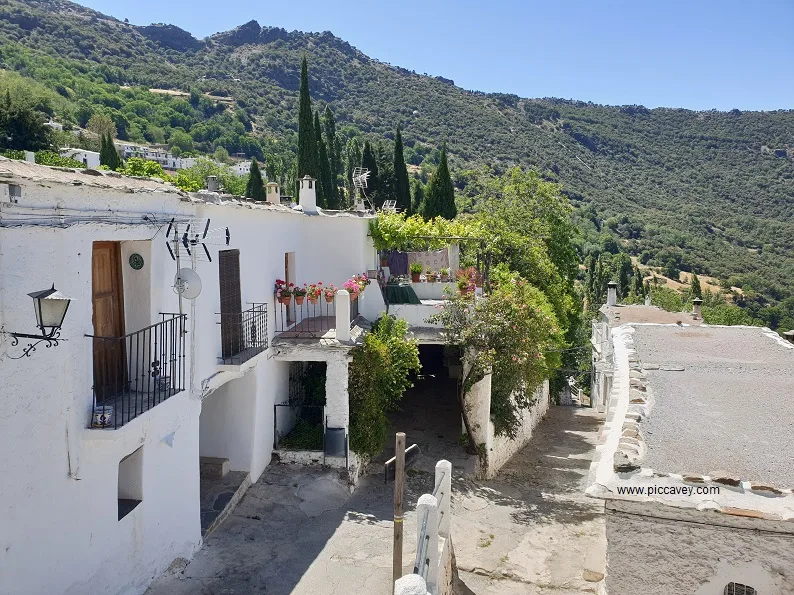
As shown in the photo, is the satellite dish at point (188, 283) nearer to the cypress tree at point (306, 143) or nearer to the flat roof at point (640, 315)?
the flat roof at point (640, 315)

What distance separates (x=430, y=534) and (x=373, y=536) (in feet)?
12.1

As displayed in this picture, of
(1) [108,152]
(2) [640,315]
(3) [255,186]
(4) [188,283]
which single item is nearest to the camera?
(4) [188,283]

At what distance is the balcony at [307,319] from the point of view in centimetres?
1416

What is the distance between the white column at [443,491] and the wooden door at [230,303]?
4.62m

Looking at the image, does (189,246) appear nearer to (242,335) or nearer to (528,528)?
(242,335)

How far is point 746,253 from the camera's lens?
77.5 m

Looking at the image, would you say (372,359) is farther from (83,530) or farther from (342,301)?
(83,530)

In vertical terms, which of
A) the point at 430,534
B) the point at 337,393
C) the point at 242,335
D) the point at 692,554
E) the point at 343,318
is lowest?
the point at 430,534

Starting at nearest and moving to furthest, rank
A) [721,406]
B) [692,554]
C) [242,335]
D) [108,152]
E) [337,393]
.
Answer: [692,554] → [721,406] → [242,335] → [337,393] → [108,152]

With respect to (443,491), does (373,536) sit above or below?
below

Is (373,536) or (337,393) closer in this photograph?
(373,536)

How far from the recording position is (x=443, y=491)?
9180 mm

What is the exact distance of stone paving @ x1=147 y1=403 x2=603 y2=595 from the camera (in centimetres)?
979

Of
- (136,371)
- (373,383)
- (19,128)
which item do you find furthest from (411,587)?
(19,128)
